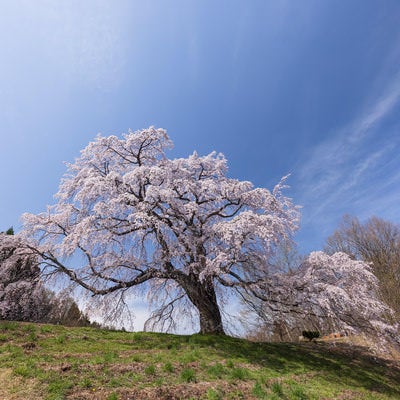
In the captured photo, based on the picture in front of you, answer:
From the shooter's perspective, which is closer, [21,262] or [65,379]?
[65,379]

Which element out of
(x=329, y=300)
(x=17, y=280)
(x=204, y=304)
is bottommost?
(x=329, y=300)

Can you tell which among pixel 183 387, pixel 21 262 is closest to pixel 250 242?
pixel 183 387

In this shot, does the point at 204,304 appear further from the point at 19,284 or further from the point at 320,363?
the point at 19,284

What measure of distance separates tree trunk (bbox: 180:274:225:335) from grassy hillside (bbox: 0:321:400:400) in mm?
891

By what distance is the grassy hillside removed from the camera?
5234mm

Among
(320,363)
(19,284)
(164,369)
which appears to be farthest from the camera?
(19,284)

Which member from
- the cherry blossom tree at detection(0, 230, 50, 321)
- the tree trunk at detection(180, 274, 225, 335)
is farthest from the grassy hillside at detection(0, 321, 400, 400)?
the cherry blossom tree at detection(0, 230, 50, 321)

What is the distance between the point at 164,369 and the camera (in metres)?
6.54

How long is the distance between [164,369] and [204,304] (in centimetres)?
499

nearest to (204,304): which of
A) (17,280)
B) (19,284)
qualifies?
(19,284)

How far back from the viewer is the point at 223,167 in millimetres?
14023

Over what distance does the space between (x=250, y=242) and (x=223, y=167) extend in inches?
192

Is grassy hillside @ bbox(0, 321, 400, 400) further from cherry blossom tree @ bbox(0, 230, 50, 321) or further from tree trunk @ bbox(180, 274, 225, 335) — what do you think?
cherry blossom tree @ bbox(0, 230, 50, 321)

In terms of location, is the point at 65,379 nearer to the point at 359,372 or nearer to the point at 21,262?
the point at 21,262
